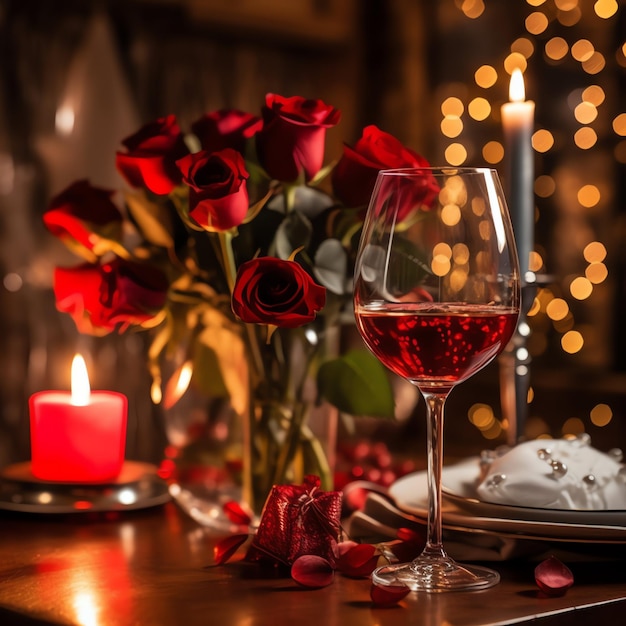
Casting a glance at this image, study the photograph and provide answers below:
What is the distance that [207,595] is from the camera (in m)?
0.68

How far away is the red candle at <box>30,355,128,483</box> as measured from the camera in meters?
0.99

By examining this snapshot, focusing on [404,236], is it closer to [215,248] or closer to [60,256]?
[215,248]

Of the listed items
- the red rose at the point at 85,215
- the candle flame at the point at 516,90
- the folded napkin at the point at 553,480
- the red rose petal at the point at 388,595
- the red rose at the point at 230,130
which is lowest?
the red rose petal at the point at 388,595

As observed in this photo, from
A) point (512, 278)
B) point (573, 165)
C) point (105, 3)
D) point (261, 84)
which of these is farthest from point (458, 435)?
point (512, 278)

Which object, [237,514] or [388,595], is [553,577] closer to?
[388,595]

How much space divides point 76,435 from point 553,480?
1.54ft

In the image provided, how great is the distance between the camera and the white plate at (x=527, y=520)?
73 centimetres

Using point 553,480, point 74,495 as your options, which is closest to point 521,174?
point 553,480

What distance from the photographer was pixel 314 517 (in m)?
0.77

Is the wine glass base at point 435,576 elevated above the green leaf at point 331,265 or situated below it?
below

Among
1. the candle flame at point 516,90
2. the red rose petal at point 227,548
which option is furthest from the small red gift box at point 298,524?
the candle flame at point 516,90

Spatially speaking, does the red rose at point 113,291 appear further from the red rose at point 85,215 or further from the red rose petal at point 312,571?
the red rose petal at point 312,571

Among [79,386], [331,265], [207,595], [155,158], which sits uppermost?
[155,158]

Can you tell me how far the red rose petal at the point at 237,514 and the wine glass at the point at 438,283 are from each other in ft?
0.67
